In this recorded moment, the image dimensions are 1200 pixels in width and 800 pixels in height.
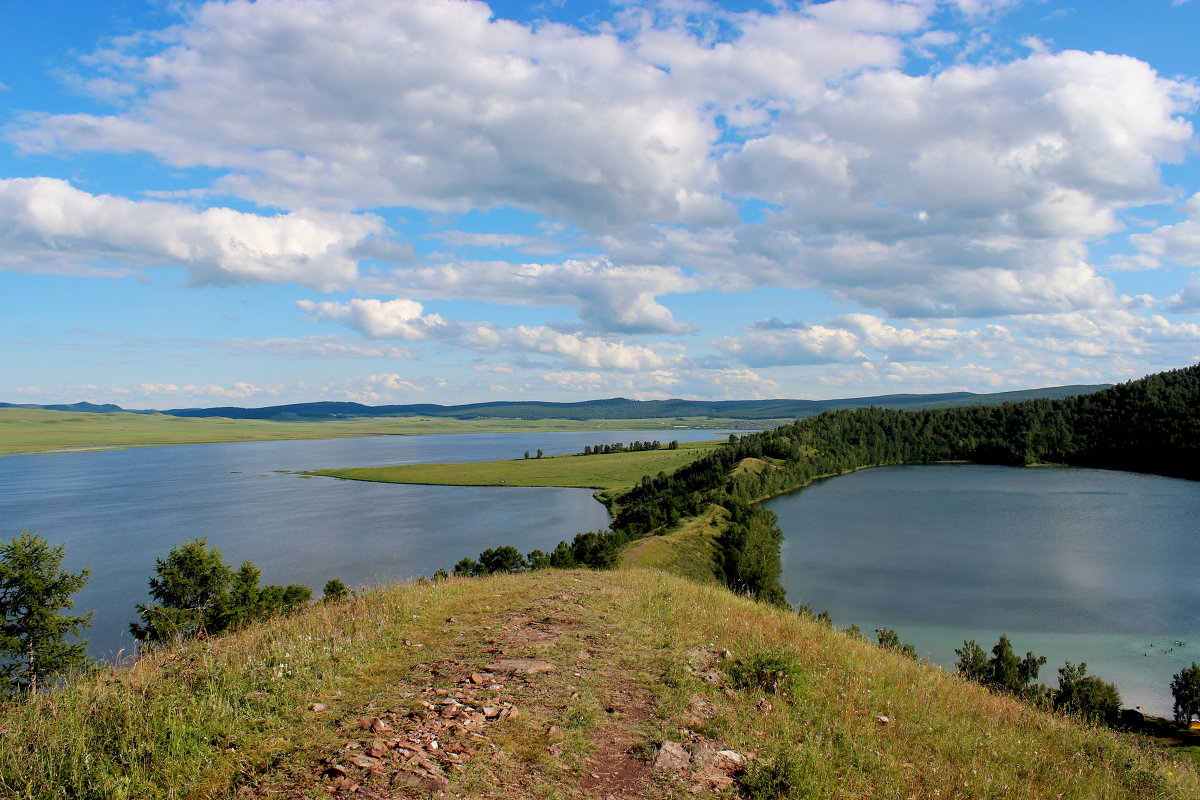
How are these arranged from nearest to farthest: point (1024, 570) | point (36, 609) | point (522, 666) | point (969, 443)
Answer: point (522, 666) < point (36, 609) < point (1024, 570) < point (969, 443)

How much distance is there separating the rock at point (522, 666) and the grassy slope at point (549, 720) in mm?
202

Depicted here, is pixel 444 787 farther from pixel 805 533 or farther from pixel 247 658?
pixel 805 533

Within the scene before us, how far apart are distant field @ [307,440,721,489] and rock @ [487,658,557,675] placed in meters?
133

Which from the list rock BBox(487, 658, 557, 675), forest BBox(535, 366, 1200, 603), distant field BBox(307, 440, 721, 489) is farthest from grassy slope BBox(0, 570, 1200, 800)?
distant field BBox(307, 440, 721, 489)

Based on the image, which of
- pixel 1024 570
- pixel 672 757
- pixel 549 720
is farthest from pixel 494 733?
pixel 1024 570

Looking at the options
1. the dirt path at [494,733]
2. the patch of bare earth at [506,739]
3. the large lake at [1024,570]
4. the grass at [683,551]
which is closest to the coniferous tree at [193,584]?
the grass at [683,551]

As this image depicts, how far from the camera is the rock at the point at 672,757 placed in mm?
6562

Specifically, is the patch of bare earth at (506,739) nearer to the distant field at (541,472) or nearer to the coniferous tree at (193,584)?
the coniferous tree at (193,584)

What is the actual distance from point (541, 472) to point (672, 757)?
158188 millimetres

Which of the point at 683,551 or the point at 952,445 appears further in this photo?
the point at 952,445

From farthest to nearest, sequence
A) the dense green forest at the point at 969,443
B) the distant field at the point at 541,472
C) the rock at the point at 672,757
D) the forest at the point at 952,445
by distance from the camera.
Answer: the distant field at the point at 541,472
the dense green forest at the point at 969,443
the forest at the point at 952,445
the rock at the point at 672,757

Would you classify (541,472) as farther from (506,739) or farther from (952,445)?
(506,739)

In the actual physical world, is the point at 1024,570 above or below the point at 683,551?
below

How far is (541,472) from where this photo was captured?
164 metres
